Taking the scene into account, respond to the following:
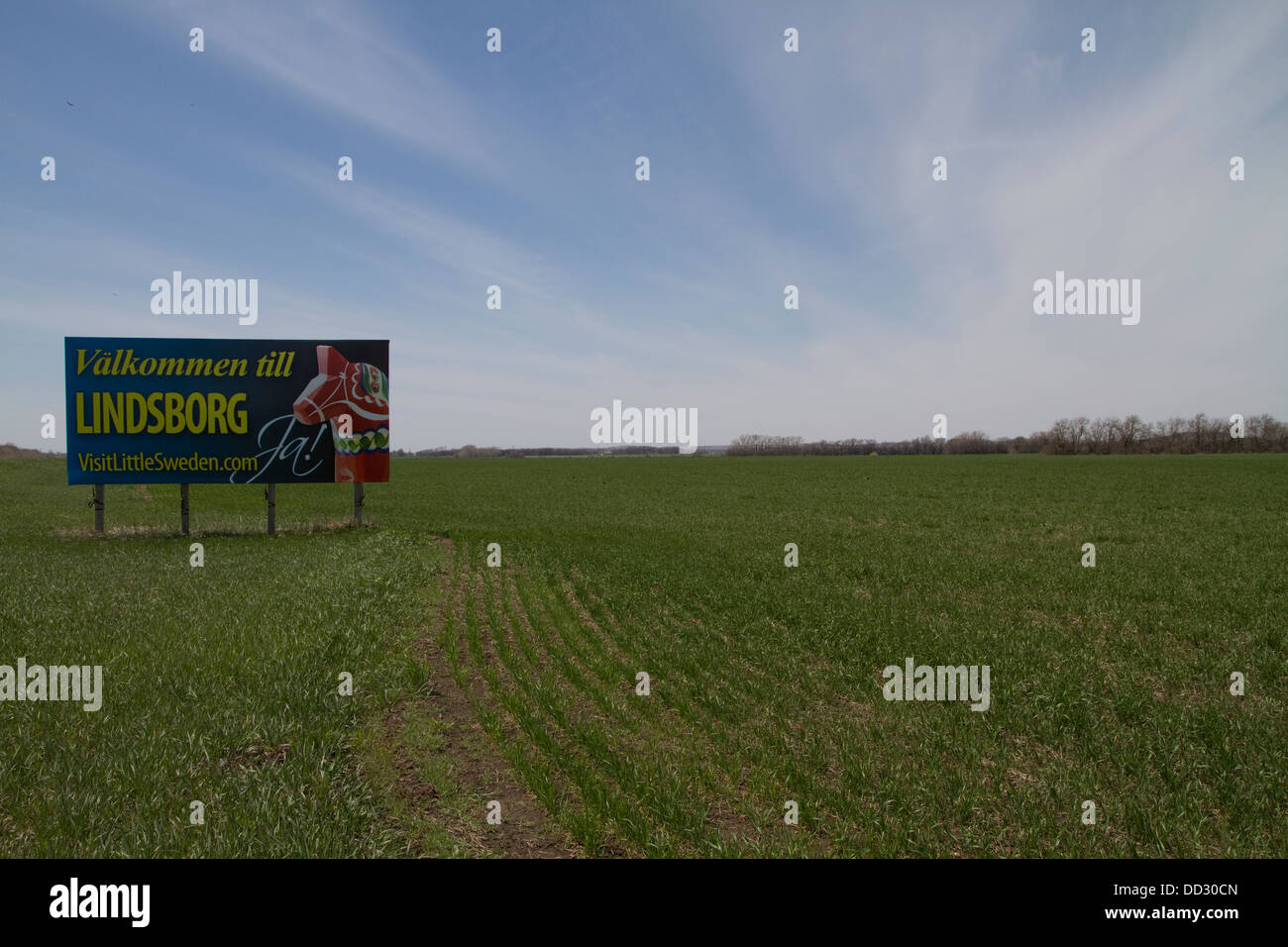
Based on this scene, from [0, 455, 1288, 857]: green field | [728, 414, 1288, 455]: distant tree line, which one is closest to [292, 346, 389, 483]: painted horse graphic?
[0, 455, 1288, 857]: green field

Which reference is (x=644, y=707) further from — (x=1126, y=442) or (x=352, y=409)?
(x=1126, y=442)

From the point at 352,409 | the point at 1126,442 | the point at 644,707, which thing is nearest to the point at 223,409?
the point at 352,409

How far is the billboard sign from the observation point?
57.0ft

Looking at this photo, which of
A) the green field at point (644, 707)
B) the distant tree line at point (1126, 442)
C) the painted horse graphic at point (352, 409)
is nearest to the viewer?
the green field at point (644, 707)

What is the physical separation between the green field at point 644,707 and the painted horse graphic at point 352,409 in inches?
176

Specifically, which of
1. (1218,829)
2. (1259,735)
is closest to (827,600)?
(1259,735)

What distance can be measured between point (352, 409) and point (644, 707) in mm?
15824

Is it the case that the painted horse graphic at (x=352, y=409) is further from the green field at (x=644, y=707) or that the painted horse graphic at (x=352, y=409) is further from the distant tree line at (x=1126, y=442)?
the distant tree line at (x=1126, y=442)

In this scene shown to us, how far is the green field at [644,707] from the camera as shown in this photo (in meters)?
4.08

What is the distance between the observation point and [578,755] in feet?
17.1

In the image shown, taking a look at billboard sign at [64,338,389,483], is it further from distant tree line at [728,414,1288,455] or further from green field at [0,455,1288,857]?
distant tree line at [728,414,1288,455]

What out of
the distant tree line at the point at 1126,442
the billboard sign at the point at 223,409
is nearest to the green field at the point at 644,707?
the billboard sign at the point at 223,409
